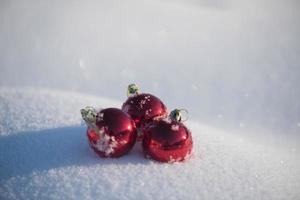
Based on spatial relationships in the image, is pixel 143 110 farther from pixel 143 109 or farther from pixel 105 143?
pixel 105 143

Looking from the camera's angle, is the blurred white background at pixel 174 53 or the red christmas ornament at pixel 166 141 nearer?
the red christmas ornament at pixel 166 141

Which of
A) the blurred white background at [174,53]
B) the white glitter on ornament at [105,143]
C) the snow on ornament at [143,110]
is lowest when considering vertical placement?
the blurred white background at [174,53]

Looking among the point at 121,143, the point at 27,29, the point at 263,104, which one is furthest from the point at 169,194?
the point at 27,29

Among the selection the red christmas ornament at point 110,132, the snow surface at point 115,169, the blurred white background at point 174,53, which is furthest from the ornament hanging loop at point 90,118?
the blurred white background at point 174,53

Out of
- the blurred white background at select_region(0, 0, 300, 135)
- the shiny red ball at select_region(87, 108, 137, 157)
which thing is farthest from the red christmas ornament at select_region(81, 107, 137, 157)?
the blurred white background at select_region(0, 0, 300, 135)

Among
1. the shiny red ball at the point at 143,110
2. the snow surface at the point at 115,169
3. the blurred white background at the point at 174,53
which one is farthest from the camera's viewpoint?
the blurred white background at the point at 174,53

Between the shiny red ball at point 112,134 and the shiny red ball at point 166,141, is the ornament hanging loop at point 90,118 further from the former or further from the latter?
the shiny red ball at point 166,141

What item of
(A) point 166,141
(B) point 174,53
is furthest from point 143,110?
(B) point 174,53
